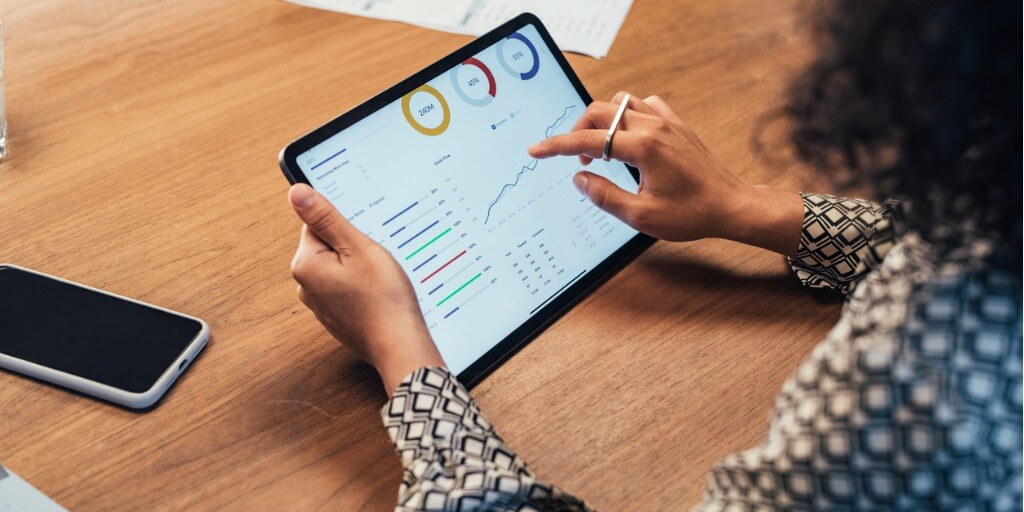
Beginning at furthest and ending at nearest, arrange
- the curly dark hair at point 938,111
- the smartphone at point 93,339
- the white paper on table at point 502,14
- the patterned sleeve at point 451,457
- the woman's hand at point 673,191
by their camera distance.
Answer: the white paper on table at point 502,14
the woman's hand at point 673,191
the smartphone at point 93,339
the patterned sleeve at point 451,457
the curly dark hair at point 938,111

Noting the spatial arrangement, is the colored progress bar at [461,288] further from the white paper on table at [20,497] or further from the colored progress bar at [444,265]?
the white paper on table at [20,497]

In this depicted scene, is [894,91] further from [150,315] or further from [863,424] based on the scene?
[150,315]

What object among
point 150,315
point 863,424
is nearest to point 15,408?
point 150,315

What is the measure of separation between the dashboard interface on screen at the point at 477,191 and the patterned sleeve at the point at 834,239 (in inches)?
6.7

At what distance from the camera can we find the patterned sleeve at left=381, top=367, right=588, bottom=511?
24.0 inches

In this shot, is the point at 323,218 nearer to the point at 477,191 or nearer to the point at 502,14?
the point at 477,191

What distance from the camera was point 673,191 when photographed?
33.1 inches

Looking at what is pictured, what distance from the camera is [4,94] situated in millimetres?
1049

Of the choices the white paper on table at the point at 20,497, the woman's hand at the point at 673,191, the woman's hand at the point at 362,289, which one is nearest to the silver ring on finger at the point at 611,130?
the woman's hand at the point at 673,191

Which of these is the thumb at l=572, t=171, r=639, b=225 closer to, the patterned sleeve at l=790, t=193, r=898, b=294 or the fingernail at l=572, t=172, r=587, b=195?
the fingernail at l=572, t=172, r=587, b=195

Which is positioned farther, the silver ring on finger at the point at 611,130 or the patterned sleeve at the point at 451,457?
the silver ring on finger at the point at 611,130

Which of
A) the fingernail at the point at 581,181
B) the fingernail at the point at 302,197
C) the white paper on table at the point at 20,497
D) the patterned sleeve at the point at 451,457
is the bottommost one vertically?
the patterned sleeve at the point at 451,457

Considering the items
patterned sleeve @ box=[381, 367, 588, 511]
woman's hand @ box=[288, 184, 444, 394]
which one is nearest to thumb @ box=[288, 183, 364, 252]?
woman's hand @ box=[288, 184, 444, 394]

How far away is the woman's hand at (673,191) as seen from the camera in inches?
32.7
